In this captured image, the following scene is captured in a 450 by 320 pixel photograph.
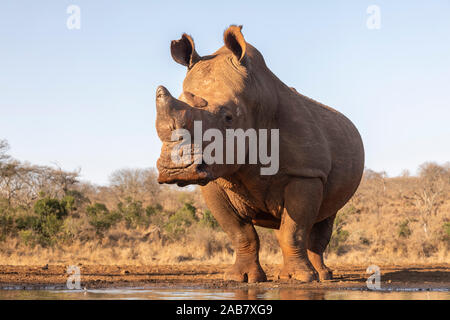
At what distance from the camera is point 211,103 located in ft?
24.3

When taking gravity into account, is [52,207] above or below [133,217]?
above

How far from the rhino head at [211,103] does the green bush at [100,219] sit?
531 inches

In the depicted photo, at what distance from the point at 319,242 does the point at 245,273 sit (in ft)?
7.65

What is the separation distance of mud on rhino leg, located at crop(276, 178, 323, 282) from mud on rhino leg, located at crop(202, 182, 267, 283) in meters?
0.54

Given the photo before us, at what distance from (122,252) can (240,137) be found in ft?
34.2

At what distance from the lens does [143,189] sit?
44906 millimetres

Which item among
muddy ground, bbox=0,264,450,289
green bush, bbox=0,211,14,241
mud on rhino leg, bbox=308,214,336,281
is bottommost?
muddy ground, bbox=0,264,450,289

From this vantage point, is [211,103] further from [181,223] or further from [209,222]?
[181,223]

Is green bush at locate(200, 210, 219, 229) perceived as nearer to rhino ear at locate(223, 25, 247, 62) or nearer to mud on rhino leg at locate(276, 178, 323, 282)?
mud on rhino leg at locate(276, 178, 323, 282)

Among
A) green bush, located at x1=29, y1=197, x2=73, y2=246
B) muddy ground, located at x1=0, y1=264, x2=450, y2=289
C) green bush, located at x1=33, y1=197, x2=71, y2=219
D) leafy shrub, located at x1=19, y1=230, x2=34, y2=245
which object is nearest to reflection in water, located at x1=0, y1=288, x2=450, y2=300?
muddy ground, located at x1=0, y1=264, x2=450, y2=289

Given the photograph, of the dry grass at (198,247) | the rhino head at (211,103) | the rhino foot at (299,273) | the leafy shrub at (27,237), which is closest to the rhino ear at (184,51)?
the rhino head at (211,103)

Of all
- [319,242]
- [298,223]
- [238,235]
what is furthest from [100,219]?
[298,223]

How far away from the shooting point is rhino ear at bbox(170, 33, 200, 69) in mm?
8484

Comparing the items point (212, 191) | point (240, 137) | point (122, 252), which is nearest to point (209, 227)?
point (122, 252)
